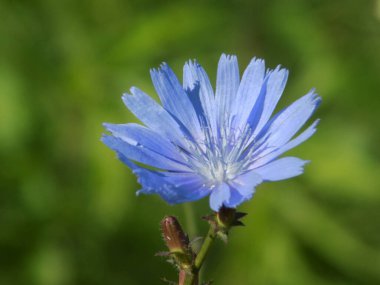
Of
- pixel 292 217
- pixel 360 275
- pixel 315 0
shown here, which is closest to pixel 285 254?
pixel 292 217

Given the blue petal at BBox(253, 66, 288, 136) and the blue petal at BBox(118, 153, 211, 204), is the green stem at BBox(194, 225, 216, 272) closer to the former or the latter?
the blue petal at BBox(118, 153, 211, 204)

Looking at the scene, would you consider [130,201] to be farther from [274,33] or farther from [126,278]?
[274,33]

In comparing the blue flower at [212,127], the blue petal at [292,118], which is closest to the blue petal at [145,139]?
the blue flower at [212,127]

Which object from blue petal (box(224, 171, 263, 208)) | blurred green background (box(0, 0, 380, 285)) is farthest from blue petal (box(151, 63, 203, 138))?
blurred green background (box(0, 0, 380, 285))

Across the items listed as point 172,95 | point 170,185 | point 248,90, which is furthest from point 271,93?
point 170,185

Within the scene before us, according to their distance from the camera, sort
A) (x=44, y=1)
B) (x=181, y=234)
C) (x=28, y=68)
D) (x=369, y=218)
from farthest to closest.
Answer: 1. (x=369, y=218)
2. (x=44, y=1)
3. (x=28, y=68)
4. (x=181, y=234)

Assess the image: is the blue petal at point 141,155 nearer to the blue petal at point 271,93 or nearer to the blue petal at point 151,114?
the blue petal at point 151,114
